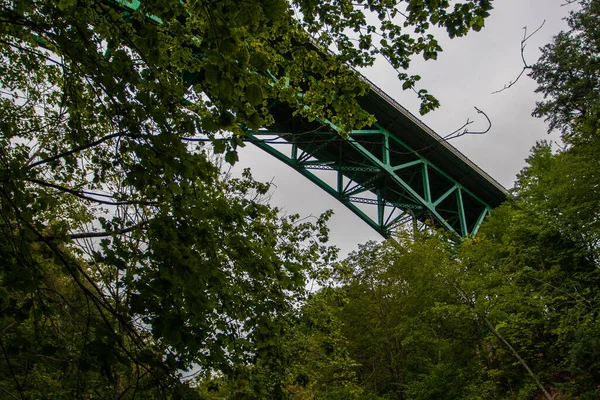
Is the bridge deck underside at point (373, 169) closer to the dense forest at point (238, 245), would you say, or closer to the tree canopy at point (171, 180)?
the dense forest at point (238, 245)

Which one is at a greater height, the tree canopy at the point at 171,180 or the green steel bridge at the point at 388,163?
the green steel bridge at the point at 388,163

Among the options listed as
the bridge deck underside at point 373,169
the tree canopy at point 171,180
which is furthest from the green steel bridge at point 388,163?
the tree canopy at point 171,180

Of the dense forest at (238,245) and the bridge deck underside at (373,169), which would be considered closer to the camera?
the dense forest at (238,245)

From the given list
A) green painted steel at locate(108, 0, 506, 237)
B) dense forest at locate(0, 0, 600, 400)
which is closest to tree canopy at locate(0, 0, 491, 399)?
dense forest at locate(0, 0, 600, 400)

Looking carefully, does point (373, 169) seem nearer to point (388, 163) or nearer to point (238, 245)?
point (388, 163)

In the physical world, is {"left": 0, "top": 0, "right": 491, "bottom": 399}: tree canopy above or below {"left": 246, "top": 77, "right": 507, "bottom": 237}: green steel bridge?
below

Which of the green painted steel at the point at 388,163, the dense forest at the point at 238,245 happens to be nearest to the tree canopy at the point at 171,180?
the dense forest at the point at 238,245

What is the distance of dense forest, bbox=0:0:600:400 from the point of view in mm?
2227

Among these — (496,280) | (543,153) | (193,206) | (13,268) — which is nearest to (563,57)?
(543,153)

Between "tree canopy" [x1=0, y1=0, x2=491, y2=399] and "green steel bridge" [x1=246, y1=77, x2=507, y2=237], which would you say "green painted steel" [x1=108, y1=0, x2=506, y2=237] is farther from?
"tree canopy" [x1=0, y1=0, x2=491, y2=399]

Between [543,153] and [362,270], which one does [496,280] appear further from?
[543,153]

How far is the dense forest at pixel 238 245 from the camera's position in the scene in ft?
7.30

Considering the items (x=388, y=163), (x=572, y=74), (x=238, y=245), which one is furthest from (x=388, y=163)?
(x=238, y=245)

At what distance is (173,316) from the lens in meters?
1.93
